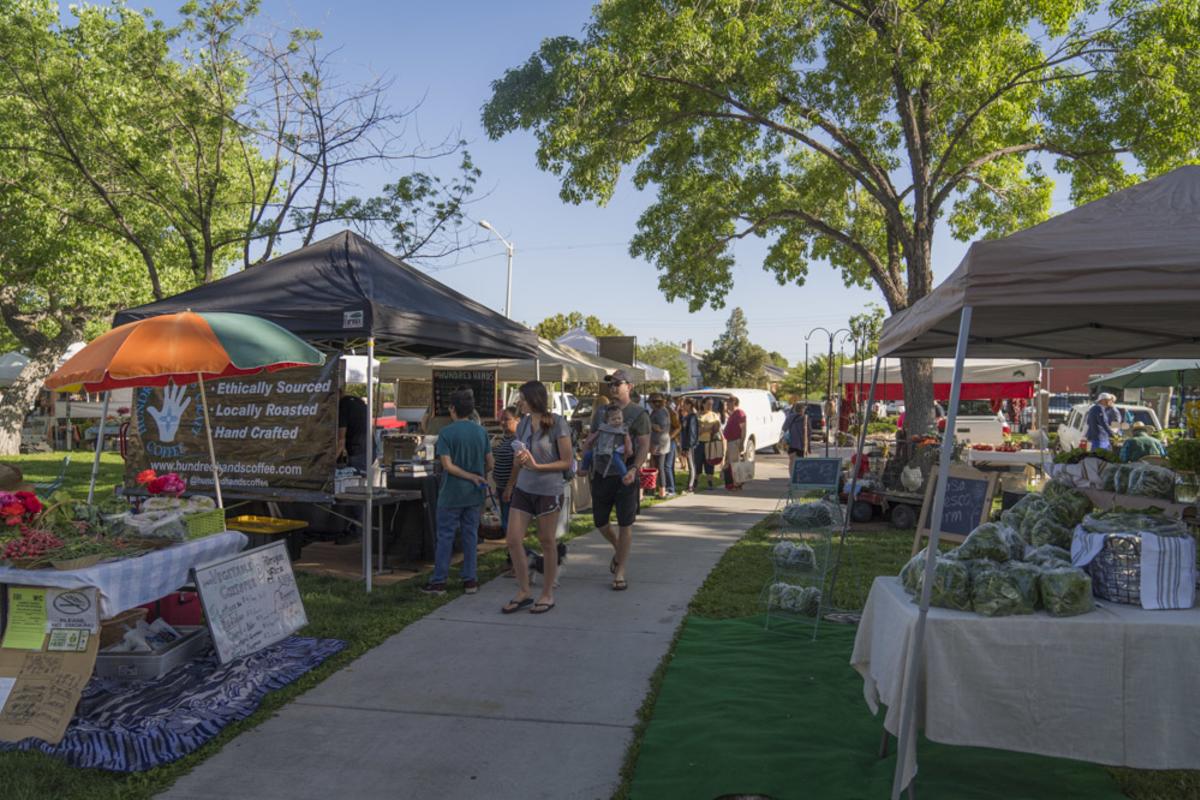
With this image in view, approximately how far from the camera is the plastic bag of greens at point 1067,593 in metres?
3.21

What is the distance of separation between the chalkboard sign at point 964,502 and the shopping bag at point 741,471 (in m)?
10.1

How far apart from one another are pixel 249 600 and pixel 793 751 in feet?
11.2

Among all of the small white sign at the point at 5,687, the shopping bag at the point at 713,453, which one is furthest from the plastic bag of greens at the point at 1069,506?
the shopping bag at the point at 713,453

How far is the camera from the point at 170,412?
8.27m

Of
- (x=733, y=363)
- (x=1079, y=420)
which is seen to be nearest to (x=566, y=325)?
(x=733, y=363)

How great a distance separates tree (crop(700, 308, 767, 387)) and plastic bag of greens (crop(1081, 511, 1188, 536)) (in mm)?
71758

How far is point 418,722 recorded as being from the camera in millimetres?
4418

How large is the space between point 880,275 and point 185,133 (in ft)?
41.4

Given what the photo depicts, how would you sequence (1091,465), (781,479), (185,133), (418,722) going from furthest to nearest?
(781,479), (185,133), (1091,465), (418,722)

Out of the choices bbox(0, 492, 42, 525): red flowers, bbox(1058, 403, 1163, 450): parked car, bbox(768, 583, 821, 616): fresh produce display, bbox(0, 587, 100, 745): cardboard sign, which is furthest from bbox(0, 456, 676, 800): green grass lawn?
bbox(1058, 403, 1163, 450): parked car

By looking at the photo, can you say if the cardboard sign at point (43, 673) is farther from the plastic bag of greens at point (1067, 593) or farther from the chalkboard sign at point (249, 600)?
the plastic bag of greens at point (1067, 593)

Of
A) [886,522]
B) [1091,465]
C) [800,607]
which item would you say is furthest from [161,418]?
[886,522]

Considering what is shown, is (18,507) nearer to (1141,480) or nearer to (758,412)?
(1141,480)

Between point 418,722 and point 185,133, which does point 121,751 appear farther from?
point 185,133
